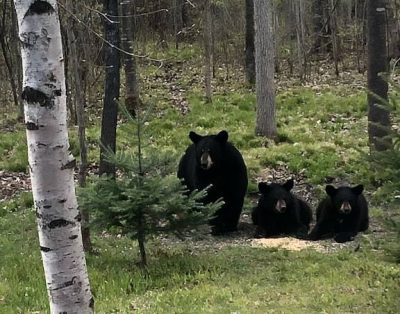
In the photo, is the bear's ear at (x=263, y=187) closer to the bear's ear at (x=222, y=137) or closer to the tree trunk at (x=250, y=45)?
the bear's ear at (x=222, y=137)

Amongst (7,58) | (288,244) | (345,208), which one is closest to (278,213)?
(288,244)

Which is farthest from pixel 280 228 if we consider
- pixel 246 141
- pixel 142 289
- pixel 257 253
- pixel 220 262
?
pixel 246 141

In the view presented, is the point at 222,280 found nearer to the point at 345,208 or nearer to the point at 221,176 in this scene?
the point at 345,208

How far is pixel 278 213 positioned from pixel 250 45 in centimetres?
1268

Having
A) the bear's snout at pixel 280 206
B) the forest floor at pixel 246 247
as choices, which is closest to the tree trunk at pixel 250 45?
the forest floor at pixel 246 247

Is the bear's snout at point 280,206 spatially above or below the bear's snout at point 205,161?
below

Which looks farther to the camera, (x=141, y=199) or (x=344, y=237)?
(x=344, y=237)

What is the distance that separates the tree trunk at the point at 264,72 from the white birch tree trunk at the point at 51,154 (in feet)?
40.0

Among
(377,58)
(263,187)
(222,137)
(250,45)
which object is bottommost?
(263,187)

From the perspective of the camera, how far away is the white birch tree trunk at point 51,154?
3820mm

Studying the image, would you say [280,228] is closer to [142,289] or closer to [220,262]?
[220,262]

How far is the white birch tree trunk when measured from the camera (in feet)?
12.5

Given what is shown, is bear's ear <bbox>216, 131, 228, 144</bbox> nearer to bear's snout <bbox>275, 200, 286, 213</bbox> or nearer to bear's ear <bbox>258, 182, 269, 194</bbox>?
bear's ear <bbox>258, 182, 269, 194</bbox>

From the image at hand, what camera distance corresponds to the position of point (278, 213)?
10594 millimetres
